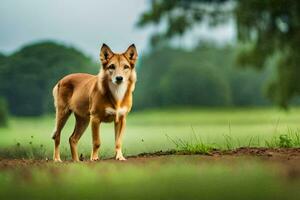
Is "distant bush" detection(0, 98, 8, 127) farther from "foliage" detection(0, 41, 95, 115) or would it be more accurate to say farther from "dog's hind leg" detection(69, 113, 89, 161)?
"dog's hind leg" detection(69, 113, 89, 161)

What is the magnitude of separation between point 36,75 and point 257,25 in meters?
10.1

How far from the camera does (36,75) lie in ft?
51.6

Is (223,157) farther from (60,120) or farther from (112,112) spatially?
(60,120)

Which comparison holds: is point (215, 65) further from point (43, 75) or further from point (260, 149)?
point (260, 149)

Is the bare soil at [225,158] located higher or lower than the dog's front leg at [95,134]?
lower

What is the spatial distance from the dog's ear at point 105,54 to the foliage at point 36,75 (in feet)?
22.2

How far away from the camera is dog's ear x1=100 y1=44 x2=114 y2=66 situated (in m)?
8.41

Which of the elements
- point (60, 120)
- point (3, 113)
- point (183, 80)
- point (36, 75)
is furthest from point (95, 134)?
point (183, 80)

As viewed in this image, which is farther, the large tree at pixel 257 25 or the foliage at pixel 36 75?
the large tree at pixel 257 25

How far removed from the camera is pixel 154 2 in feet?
78.5

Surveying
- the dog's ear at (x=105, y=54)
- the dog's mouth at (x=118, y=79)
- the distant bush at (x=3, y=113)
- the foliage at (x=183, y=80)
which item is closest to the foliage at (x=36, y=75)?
the distant bush at (x=3, y=113)

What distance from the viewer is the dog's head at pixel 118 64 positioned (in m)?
8.36

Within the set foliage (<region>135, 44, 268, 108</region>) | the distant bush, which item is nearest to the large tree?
foliage (<region>135, 44, 268, 108</region>)

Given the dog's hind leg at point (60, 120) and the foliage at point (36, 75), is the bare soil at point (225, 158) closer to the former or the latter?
the dog's hind leg at point (60, 120)
